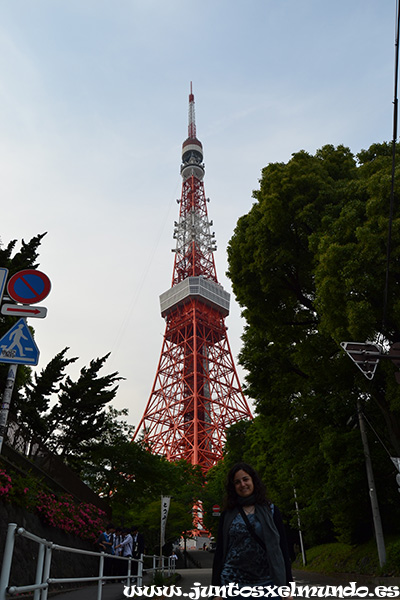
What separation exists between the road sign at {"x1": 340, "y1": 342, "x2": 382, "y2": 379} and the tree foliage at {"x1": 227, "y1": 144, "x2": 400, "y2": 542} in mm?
1683

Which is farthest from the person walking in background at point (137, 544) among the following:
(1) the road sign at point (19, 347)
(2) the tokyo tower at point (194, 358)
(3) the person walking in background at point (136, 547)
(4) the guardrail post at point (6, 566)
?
(2) the tokyo tower at point (194, 358)

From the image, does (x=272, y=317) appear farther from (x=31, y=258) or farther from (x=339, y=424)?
(x=31, y=258)

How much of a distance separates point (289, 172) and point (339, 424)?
7.02 metres

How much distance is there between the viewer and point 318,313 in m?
10.9

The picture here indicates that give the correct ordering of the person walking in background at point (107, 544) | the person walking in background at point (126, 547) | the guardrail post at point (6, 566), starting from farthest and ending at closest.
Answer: the person walking in background at point (126, 547), the person walking in background at point (107, 544), the guardrail post at point (6, 566)

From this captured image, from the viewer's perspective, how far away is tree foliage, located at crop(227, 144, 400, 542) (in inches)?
370

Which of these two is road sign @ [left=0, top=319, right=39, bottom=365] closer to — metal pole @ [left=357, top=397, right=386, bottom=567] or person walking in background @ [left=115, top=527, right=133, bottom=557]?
person walking in background @ [left=115, top=527, right=133, bottom=557]

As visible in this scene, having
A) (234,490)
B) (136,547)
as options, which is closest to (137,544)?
(136,547)

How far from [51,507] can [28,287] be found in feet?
22.1

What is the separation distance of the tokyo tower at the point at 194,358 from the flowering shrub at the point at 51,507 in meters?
32.3

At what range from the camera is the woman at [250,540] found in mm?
2385

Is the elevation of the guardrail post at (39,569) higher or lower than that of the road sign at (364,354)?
lower

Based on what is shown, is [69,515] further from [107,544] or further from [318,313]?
[318,313]

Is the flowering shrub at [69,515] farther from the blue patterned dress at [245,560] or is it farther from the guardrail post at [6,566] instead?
the blue patterned dress at [245,560]
